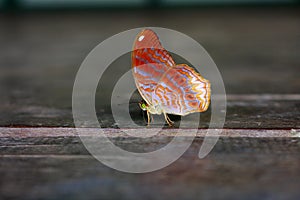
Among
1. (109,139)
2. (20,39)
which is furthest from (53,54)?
(109,139)

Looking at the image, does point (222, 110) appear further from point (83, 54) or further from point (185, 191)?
point (83, 54)

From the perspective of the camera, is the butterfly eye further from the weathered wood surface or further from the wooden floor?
the weathered wood surface

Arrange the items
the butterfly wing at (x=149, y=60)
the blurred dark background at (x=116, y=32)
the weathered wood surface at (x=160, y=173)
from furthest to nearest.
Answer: the blurred dark background at (x=116, y=32) < the butterfly wing at (x=149, y=60) < the weathered wood surface at (x=160, y=173)

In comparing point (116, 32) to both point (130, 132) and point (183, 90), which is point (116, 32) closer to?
point (183, 90)

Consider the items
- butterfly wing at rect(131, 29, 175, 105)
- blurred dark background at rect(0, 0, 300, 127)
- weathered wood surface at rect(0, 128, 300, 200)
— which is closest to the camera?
weathered wood surface at rect(0, 128, 300, 200)

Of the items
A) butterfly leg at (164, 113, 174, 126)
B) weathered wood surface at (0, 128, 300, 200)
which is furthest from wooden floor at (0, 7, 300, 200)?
butterfly leg at (164, 113, 174, 126)

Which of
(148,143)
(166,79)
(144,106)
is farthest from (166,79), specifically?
(148,143)

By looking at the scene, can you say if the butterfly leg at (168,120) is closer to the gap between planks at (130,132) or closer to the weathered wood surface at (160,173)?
the gap between planks at (130,132)

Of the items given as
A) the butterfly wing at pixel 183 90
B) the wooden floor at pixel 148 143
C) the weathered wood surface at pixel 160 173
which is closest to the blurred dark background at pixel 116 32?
the wooden floor at pixel 148 143
